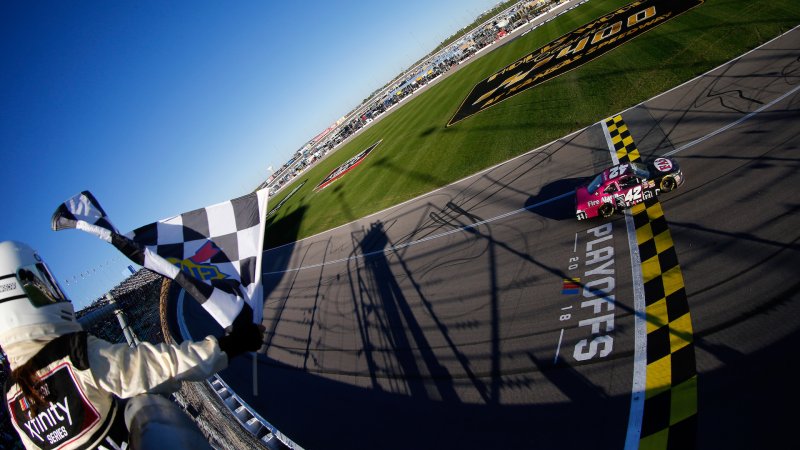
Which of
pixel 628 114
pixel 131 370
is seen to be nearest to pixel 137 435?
pixel 131 370

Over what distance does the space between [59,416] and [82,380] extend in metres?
0.20

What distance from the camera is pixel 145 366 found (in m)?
2.19

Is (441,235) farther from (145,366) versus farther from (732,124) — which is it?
(145,366)

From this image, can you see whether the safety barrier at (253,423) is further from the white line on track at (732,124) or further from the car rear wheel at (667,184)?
the white line on track at (732,124)

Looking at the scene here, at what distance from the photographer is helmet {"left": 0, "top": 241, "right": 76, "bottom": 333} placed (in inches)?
85.5

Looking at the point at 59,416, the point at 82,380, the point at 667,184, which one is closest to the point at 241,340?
the point at 82,380

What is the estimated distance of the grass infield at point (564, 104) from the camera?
19.9m

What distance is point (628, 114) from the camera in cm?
1900

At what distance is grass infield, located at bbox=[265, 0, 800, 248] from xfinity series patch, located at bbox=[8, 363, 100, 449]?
21148 mm

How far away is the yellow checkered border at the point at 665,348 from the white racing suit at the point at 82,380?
25.0 feet

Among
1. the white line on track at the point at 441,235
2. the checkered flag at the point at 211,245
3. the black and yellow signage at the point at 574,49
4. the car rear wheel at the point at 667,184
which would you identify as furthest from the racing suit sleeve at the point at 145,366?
the black and yellow signage at the point at 574,49

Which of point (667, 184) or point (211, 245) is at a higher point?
→ point (211, 245)

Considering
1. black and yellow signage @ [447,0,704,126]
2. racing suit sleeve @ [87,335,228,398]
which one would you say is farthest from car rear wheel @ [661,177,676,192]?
black and yellow signage @ [447,0,704,126]

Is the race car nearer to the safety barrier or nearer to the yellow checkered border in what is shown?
the yellow checkered border
